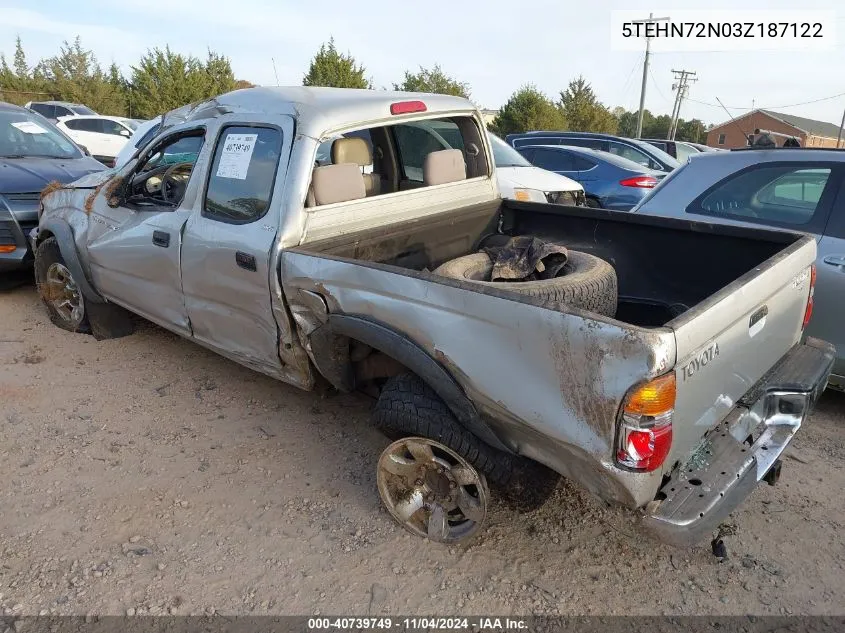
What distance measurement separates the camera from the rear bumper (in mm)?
2104

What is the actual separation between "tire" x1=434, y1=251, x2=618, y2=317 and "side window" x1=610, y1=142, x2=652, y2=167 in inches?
359

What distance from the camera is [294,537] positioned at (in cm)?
282

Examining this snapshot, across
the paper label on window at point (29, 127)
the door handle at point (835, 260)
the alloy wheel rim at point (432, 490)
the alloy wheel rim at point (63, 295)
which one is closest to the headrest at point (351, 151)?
the alloy wheel rim at point (432, 490)

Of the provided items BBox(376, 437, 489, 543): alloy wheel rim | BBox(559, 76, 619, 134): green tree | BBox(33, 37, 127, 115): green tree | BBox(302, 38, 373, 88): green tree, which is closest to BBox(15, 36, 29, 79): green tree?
BBox(33, 37, 127, 115): green tree

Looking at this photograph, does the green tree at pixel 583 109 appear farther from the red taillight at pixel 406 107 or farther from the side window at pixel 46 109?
the red taillight at pixel 406 107

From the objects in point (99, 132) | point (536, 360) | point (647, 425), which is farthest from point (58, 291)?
point (99, 132)

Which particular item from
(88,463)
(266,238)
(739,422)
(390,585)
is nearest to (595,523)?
(739,422)

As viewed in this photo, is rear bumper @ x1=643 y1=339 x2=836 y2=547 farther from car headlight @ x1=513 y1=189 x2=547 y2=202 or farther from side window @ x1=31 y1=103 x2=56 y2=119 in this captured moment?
side window @ x1=31 y1=103 x2=56 y2=119

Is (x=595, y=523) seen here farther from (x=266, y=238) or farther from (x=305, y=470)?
(x=266, y=238)

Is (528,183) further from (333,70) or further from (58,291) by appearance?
(333,70)

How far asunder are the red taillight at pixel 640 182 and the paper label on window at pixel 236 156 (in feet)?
23.6

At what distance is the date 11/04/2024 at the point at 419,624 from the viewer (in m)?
2.35

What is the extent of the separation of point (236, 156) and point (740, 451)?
276 centimetres

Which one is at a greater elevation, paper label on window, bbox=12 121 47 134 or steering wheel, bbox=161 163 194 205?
paper label on window, bbox=12 121 47 134
